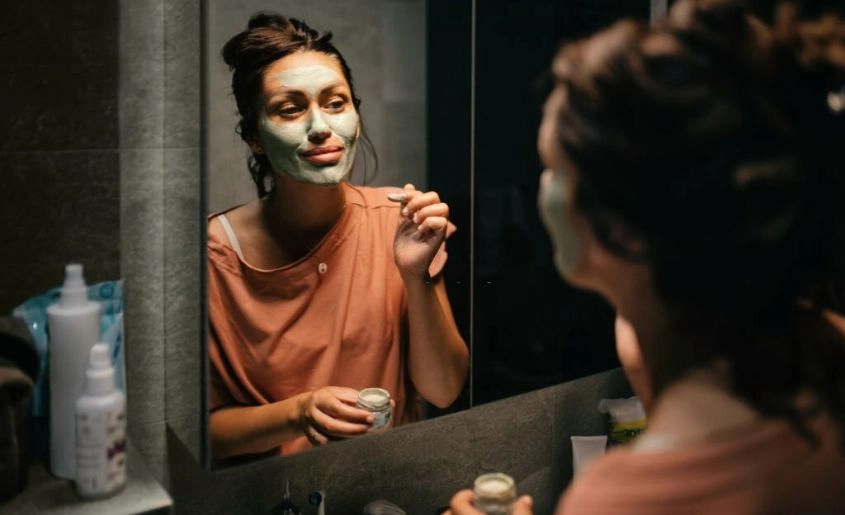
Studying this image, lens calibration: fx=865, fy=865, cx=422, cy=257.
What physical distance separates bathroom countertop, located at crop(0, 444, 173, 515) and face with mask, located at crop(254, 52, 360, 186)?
43cm

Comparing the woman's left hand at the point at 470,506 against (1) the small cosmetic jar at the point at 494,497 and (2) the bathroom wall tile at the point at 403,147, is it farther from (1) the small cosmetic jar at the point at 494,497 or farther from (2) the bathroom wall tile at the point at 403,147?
(2) the bathroom wall tile at the point at 403,147

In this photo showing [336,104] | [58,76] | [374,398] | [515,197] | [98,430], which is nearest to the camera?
[98,430]

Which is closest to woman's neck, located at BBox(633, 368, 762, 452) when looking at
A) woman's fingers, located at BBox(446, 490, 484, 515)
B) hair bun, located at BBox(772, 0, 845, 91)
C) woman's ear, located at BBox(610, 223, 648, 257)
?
woman's ear, located at BBox(610, 223, 648, 257)

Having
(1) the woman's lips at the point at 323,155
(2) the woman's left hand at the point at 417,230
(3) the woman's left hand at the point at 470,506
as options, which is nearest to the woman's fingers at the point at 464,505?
(3) the woman's left hand at the point at 470,506

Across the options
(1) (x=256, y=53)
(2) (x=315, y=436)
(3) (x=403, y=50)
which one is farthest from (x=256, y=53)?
(2) (x=315, y=436)

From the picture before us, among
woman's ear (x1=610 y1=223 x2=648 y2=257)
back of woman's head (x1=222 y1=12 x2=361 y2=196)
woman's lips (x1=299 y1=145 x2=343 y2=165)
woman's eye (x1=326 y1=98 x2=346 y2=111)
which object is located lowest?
woman's ear (x1=610 y1=223 x2=648 y2=257)

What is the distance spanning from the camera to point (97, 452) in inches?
36.6

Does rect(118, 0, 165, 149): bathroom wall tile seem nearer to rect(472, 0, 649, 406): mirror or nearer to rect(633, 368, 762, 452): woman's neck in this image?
rect(472, 0, 649, 406): mirror

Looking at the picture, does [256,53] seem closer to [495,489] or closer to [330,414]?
[330,414]

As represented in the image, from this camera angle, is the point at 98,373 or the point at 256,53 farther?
the point at 256,53

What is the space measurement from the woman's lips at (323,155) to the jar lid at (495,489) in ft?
1.50

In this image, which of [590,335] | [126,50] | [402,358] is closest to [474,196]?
[402,358]

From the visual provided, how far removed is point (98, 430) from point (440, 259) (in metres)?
0.55

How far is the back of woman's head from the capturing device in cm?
110
